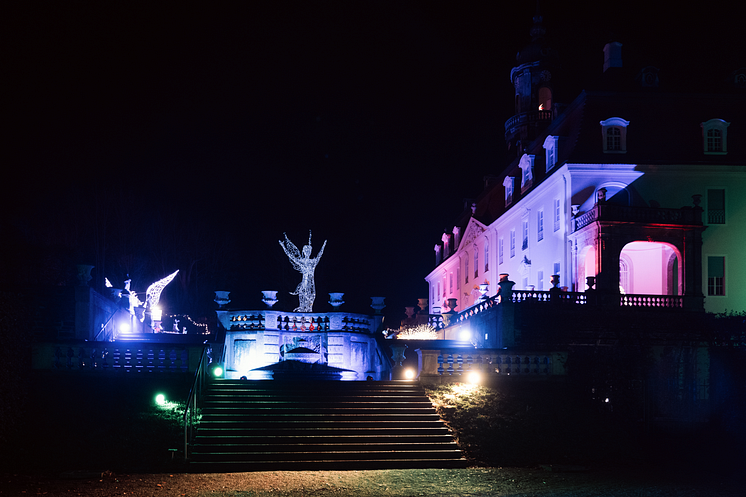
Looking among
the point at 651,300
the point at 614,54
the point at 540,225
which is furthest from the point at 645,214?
the point at 614,54

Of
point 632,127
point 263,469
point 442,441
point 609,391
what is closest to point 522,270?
point 632,127

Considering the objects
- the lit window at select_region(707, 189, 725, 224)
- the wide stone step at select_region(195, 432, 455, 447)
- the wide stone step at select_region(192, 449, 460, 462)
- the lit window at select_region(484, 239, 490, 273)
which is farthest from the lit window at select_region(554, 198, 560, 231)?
the wide stone step at select_region(192, 449, 460, 462)

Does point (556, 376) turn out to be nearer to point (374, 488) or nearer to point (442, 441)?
point (442, 441)

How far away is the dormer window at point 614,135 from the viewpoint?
108 feet

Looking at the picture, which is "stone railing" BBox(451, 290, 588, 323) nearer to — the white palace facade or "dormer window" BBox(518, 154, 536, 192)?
the white palace facade

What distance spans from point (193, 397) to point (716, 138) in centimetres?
2800

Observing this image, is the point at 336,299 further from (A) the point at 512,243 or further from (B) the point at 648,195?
(A) the point at 512,243

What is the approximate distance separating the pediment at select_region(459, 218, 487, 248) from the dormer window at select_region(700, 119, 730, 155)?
54.6ft

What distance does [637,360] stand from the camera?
78.1 feet

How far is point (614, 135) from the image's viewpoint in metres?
33.3

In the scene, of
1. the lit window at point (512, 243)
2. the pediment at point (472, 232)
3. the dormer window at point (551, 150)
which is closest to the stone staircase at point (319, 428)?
the dormer window at point (551, 150)

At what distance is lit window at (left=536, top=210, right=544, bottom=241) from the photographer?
36.5 meters

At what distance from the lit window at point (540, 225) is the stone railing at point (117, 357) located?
22891 millimetres

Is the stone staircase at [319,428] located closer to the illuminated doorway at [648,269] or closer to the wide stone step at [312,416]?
the wide stone step at [312,416]
